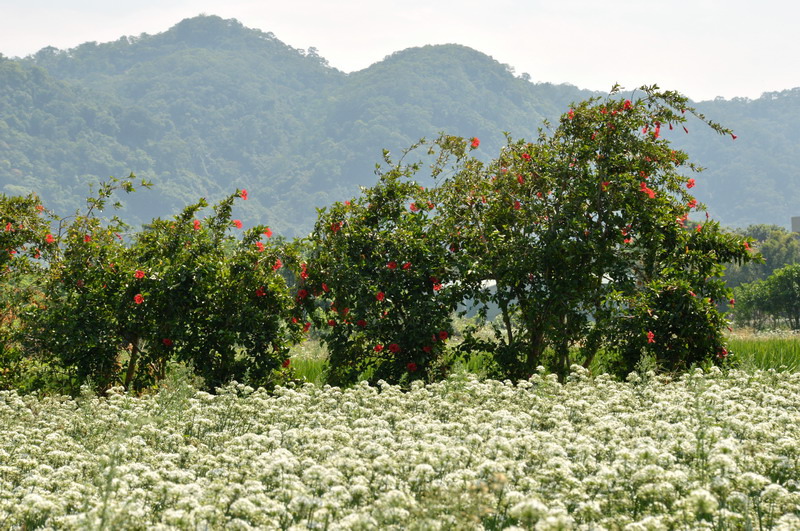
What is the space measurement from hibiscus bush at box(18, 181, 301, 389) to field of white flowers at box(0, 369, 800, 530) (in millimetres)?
1916

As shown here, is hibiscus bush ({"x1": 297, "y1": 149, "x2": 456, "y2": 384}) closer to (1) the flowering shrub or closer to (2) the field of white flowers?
(1) the flowering shrub

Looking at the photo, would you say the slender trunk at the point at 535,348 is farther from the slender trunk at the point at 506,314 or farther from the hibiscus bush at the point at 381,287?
the hibiscus bush at the point at 381,287

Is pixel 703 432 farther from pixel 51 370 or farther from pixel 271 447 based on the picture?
pixel 51 370

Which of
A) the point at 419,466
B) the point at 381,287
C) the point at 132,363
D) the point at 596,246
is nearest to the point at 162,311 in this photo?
the point at 132,363

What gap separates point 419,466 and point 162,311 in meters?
5.53

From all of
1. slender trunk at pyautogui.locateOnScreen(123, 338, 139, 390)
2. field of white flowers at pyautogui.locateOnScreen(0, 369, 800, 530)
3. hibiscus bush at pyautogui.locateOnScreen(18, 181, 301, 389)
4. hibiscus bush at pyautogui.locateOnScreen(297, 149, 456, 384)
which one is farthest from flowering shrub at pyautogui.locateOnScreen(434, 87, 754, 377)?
slender trunk at pyautogui.locateOnScreen(123, 338, 139, 390)

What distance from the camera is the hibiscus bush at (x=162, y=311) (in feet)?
28.3

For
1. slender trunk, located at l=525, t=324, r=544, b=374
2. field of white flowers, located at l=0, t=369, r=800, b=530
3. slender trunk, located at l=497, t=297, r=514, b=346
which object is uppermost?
slender trunk, located at l=497, t=297, r=514, b=346

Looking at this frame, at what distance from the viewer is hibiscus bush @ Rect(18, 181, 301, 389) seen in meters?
8.63

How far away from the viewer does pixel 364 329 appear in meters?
8.98

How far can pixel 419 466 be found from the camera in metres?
4.10

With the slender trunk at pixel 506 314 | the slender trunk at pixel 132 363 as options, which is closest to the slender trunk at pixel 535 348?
the slender trunk at pixel 506 314

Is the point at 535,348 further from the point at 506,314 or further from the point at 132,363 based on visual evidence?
the point at 132,363

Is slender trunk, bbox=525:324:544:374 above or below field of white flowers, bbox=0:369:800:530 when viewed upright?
above
